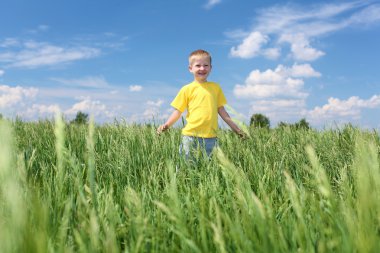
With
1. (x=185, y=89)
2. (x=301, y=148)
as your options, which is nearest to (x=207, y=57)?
(x=185, y=89)

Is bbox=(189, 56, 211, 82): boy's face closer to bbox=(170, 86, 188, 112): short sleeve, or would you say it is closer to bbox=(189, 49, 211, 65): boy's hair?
bbox=(189, 49, 211, 65): boy's hair

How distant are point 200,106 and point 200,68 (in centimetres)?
42

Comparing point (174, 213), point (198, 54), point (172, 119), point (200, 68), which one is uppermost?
point (198, 54)

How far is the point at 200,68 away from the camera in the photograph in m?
4.57

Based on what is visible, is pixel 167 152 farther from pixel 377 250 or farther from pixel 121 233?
pixel 377 250

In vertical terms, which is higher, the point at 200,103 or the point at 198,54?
the point at 198,54

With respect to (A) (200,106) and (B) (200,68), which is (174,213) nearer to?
(A) (200,106)

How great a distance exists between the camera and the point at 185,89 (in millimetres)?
4660

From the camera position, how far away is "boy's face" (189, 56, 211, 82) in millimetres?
4562

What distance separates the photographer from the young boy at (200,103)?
176 inches

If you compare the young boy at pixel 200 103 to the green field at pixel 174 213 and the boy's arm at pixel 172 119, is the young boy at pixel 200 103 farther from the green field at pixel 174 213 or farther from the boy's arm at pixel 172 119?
the green field at pixel 174 213

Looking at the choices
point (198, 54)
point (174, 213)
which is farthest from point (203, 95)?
point (174, 213)

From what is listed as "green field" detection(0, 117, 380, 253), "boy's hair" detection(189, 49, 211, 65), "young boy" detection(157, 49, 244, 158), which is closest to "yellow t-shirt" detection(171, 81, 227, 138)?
"young boy" detection(157, 49, 244, 158)

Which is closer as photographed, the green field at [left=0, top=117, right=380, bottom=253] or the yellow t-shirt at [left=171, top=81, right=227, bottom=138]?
the green field at [left=0, top=117, right=380, bottom=253]
